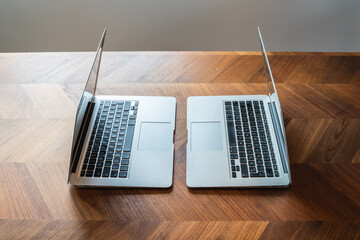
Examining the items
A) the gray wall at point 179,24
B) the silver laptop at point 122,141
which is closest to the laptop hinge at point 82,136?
the silver laptop at point 122,141

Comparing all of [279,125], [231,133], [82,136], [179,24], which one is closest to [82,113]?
[82,136]

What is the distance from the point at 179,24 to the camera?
5.88 feet

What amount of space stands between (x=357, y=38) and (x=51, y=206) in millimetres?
1884

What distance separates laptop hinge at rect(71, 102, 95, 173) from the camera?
0.74 m

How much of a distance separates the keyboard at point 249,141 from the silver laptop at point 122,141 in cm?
16

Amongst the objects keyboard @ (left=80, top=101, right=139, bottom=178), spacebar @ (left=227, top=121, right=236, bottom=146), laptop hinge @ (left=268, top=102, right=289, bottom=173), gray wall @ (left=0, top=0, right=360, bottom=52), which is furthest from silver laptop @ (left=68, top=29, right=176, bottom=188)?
gray wall @ (left=0, top=0, right=360, bottom=52)

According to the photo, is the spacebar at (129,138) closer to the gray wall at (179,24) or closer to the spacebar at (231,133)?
the spacebar at (231,133)

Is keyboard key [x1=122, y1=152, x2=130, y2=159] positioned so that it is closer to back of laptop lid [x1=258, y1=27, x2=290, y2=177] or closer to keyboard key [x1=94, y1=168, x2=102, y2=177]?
keyboard key [x1=94, y1=168, x2=102, y2=177]

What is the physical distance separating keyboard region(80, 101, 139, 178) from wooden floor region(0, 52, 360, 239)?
5 centimetres

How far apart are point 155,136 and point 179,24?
45.1 inches

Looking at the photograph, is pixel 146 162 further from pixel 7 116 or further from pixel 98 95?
pixel 7 116

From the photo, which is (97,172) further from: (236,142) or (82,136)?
(236,142)

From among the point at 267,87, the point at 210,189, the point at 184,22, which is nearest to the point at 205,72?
the point at 267,87

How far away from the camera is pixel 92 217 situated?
0.66 metres
